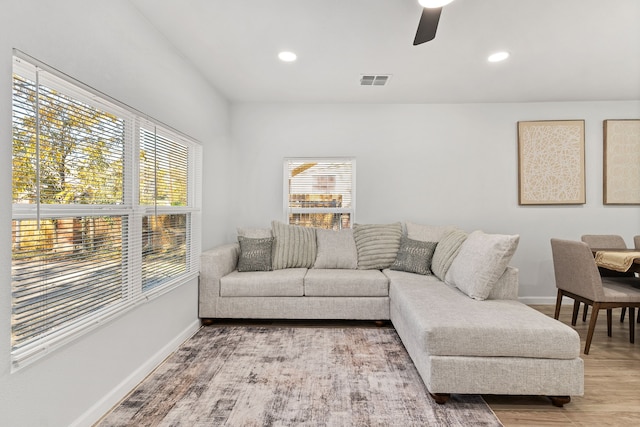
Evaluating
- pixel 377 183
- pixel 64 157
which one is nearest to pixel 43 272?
pixel 64 157

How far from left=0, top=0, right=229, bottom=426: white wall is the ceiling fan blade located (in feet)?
5.99

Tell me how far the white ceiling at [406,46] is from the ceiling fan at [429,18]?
0.32 meters

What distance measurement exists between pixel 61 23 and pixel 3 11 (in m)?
0.33

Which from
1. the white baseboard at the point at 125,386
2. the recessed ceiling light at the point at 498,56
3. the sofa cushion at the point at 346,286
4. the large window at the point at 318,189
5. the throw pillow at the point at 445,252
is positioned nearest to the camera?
the white baseboard at the point at 125,386

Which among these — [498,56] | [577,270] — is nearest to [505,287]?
[577,270]

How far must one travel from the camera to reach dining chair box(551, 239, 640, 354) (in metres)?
2.81

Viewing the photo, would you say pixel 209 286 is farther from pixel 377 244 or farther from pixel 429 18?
pixel 429 18

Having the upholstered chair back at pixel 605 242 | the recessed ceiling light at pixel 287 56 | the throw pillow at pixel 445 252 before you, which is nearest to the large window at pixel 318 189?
the throw pillow at pixel 445 252

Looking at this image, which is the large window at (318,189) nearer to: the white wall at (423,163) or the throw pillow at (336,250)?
the white wall at (423,163)

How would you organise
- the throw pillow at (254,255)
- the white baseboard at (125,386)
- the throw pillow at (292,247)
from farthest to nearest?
1. the throw pillow at (292,247)
2. the throw pillow at (254,255)
3. the white baseboard at (125,386)

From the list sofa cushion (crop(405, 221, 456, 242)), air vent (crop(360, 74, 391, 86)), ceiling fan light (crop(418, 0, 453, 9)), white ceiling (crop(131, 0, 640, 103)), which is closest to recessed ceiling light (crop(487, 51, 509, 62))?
white ceiling (crop(131, 0, 640, 103))

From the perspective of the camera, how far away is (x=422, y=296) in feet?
8.91

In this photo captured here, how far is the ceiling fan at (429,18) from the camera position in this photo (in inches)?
73.0

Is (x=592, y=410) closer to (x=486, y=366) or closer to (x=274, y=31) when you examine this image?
(x=486, y=366)
